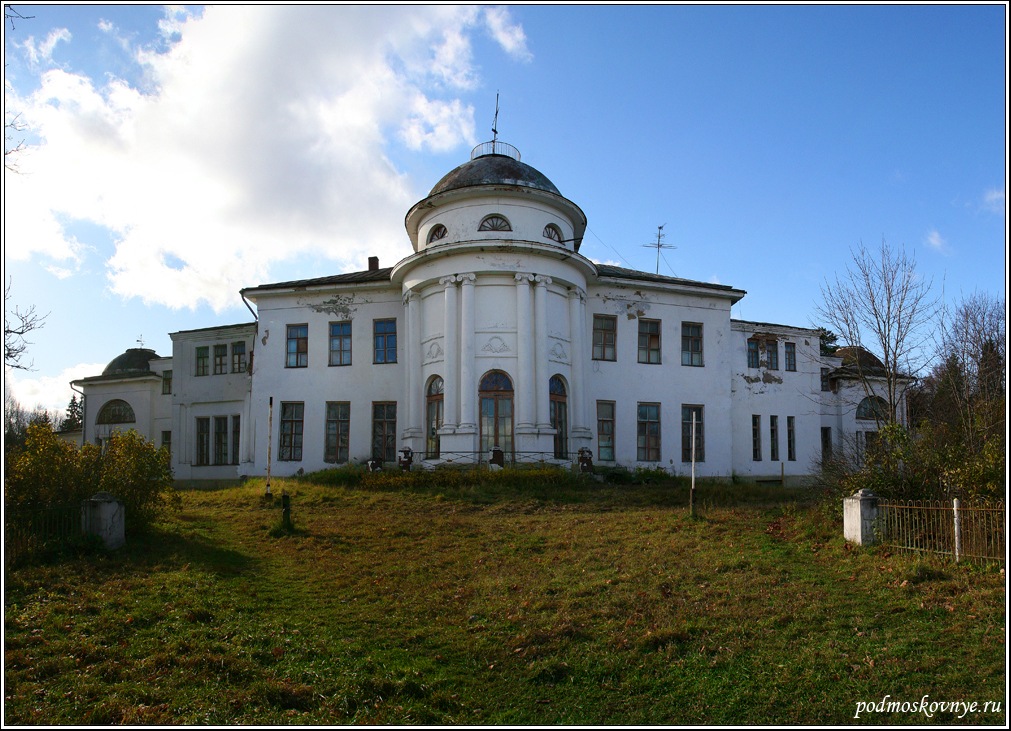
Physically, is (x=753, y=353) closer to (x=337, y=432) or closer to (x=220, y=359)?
(x=337, y=432)

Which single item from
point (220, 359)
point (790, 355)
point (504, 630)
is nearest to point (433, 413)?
point (220, 359)

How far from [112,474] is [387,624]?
280 inches

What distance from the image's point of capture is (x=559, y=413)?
953 inches

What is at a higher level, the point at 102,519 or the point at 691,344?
the point at 691,344

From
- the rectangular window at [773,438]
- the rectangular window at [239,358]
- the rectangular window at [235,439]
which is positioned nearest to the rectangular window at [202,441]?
the rectangular window at [235,439]

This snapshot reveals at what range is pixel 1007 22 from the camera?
848cm

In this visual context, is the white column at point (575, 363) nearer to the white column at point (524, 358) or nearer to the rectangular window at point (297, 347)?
the white column at point (524, 358)

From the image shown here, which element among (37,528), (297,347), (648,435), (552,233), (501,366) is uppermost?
(552,233)

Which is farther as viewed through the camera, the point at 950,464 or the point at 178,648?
the point at 950,464

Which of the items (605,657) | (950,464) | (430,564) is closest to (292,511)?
(430,564)

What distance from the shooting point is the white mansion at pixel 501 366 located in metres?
23.3

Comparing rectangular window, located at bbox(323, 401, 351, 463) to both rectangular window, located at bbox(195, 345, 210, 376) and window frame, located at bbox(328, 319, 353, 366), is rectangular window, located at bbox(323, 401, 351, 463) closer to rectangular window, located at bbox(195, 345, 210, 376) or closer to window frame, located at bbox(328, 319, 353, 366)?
window frame, located at bbox(328, 319, 353, 366)

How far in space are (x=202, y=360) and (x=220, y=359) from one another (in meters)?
0.90

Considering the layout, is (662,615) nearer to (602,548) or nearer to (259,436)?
(602,548)
